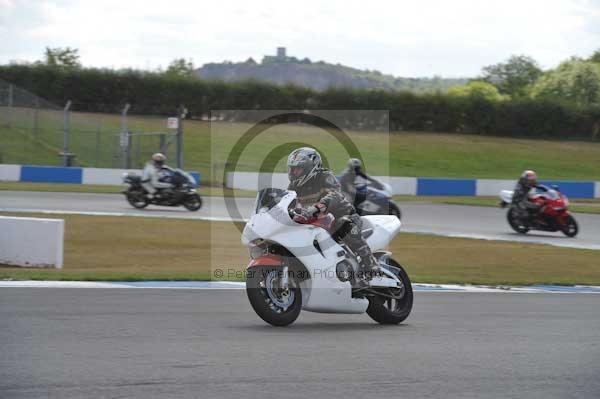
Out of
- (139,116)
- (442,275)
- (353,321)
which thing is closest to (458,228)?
(442,275)

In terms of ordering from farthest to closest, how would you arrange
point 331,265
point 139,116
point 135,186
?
point 139,116 → point 135,186 → point 331,265

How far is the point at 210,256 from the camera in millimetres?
16078

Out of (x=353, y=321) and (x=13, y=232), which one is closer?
(x=353, y=321)

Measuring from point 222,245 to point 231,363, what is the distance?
471 inches

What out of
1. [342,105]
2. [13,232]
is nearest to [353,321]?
[13,232]

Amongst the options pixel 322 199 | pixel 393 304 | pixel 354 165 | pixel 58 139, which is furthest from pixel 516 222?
pixel 58 139

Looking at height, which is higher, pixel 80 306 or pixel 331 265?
pixel 331 265

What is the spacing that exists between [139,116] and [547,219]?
2158cm

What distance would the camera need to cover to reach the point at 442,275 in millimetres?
14219

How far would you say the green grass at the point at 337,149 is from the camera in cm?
3478

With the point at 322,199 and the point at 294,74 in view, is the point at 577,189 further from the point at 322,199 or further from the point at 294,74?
the point at 322,199

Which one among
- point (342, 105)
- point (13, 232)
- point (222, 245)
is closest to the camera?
point (13, 232)

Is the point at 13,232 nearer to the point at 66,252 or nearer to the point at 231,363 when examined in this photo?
the point at 66,252

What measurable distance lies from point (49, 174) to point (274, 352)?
1079 inches
